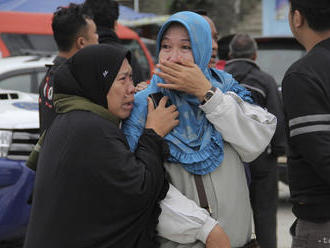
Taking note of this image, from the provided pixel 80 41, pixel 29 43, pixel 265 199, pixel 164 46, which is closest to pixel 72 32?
pixel 80 41

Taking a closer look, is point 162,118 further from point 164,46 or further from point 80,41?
point 80,41

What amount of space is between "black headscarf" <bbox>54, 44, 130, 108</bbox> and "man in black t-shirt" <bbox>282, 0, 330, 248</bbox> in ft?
2.50

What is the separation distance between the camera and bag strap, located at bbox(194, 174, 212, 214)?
2.57 m

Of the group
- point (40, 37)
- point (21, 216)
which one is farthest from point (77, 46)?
point (40, 37)

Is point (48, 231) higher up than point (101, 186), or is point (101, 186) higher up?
point (101, 186)

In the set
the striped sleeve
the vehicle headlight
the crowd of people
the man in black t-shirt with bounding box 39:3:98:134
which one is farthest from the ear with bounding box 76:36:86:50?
the striped sleeve

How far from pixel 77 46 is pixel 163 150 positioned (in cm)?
192

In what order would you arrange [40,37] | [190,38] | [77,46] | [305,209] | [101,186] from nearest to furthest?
[101,186]
[190,38]
[305,209]
[77,46]
[40,37]

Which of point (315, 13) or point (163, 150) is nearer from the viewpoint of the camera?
point (163, 150)

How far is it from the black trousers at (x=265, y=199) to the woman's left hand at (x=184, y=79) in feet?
7.95

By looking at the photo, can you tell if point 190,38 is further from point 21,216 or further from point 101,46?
point 21,216

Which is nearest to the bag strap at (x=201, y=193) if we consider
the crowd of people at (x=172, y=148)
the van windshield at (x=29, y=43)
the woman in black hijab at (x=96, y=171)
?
the crowd of people at (x=172, y=148)

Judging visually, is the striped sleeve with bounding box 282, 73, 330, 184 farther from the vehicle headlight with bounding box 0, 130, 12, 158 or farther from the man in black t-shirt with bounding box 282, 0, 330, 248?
the vehicle headlight with bounding box 0, 130, 12, 158

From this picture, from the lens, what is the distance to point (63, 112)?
2.57m
